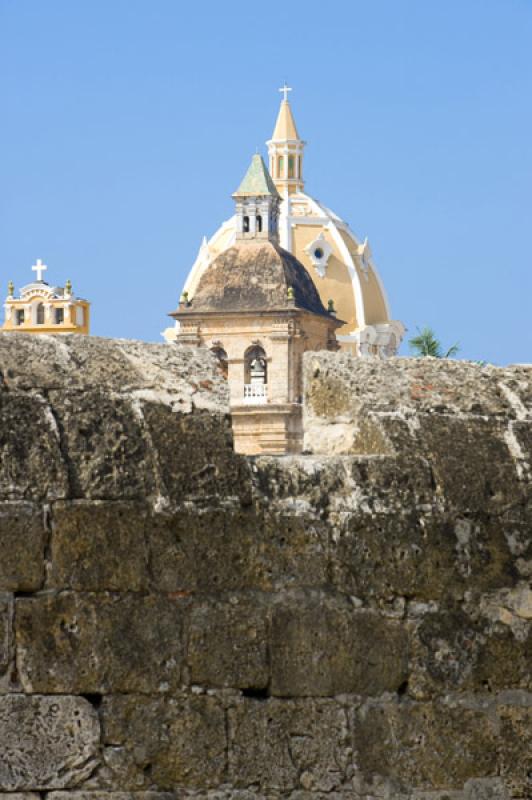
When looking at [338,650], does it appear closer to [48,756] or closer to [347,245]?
[48,756]

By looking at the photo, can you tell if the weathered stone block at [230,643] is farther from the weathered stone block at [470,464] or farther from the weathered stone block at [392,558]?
the weathered stone block at [470,464]

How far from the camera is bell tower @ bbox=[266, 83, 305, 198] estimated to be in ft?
359

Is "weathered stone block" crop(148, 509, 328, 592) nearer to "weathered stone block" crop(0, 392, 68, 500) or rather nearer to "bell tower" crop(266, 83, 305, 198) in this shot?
"weathered stone block" crop(0, 392, 68, 500)

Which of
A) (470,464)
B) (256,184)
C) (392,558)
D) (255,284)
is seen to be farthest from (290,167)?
(392,558)

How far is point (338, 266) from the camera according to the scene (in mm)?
103375

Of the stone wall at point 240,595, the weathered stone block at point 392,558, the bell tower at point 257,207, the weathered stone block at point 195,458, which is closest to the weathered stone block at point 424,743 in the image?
the stone wall at point 240,595

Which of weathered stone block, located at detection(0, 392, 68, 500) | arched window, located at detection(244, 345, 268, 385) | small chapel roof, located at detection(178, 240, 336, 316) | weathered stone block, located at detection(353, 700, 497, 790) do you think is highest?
small chapel roof, located at detection(178, 240, 336, 316)

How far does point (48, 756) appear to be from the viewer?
471 cm

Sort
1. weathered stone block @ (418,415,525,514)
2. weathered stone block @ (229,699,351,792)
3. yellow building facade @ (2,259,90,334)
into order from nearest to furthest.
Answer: weathered stone block @ (229,699,351,792), weathered stone block @ (418,415,525,514), yellow building facade @ (2,259,90,334)

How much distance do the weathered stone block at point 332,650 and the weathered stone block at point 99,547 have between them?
1.15 feet

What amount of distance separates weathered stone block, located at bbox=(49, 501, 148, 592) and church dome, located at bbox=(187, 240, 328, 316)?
80.2 metres

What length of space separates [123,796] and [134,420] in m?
0.80

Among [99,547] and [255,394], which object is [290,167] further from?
[99,547]

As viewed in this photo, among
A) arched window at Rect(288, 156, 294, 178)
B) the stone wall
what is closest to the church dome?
arched window at Rect(288, 156, 294, 178)
